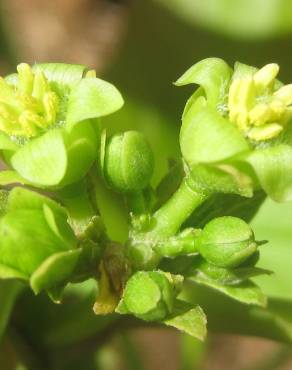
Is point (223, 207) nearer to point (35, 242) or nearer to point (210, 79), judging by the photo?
point (210, 79)

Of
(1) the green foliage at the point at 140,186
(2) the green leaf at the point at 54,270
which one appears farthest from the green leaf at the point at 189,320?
(2) the green leaf at the point at 54,270

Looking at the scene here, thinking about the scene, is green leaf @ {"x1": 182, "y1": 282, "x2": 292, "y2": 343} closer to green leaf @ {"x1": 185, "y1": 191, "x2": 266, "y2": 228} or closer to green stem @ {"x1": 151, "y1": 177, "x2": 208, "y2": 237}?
green leaf @ {"x1": 185, "y1": 191, "x2": 266, "y2": 228}

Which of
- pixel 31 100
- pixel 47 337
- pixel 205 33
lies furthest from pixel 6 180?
pixel 205 33

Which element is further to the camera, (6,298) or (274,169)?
(6,298)

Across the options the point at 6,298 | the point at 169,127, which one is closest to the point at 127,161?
the point at 6,298

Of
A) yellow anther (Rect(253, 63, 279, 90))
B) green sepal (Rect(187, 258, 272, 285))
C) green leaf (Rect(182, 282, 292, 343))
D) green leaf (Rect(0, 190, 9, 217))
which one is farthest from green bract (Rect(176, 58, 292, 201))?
green leaf (Rect(182, 282, 292, 343))

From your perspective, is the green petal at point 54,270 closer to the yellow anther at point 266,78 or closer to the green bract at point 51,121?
the green bract at point 51,121
